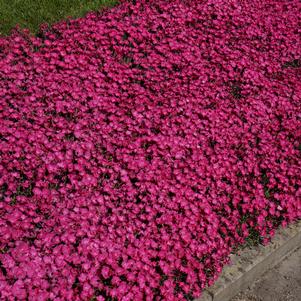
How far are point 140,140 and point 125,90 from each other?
95 centimetres

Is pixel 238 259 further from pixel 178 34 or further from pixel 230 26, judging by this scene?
pixel 230 26

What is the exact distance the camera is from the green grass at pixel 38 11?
21.7 ft

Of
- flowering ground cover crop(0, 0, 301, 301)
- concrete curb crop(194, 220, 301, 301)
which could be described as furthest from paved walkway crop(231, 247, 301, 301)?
flowering ground cover crop(0, 0, 301, 301)

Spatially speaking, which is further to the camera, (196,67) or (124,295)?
(196,67)

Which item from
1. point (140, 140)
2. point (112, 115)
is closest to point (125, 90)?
point (112, 115)

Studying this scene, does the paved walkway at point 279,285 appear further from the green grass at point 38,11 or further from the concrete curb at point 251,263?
the green grass at point 38,11

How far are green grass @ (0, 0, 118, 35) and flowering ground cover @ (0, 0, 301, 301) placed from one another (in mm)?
446

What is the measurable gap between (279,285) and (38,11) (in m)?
4.95

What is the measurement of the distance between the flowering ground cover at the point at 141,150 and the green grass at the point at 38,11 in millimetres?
446

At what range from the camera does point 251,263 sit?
4500 mm

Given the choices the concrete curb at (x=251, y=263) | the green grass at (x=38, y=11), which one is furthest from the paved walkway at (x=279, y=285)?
the green grass at (x=38, y=11)

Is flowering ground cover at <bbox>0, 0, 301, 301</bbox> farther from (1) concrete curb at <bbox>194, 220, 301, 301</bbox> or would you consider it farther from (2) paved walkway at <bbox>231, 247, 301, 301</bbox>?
(2) paved walkway at <bbox>231, 247, 301, 301</bbox>

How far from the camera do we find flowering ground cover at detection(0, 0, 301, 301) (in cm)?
381

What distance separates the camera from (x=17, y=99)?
5094 mm
